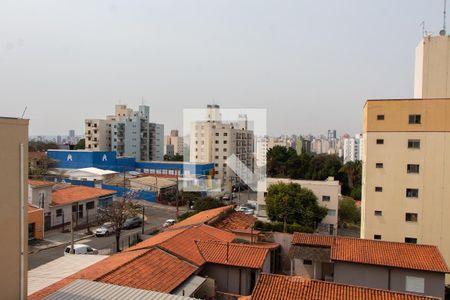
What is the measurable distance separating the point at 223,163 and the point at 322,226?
950 inches

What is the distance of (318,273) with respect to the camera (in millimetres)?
12570

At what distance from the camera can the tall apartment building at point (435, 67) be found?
16.2 metres

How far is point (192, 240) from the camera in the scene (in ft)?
39.9

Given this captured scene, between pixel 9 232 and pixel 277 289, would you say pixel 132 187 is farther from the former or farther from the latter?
pixel 9 232

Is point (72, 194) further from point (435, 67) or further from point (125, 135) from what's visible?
point (125, 135)

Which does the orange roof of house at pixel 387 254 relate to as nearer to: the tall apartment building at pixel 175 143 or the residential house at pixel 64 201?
the residential house at pixel 64 201

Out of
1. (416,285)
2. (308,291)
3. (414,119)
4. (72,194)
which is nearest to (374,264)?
(416,285)

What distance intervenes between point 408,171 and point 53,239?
17769 millimetres

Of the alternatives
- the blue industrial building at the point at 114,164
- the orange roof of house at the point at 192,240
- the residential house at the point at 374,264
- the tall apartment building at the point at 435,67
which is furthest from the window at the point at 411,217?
the blue industrial building at the point at 114,164

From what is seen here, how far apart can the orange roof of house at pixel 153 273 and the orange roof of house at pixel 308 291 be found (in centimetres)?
199

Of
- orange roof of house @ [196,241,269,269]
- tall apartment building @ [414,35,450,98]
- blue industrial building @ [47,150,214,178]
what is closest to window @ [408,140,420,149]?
tall apartment building @ [414,35,450,98]

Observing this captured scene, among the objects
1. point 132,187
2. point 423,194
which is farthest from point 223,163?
point 423,194

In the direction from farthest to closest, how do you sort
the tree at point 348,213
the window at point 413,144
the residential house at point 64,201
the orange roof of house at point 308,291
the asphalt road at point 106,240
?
the tree at point 348,213, the residential house at point 64,201, the window at point 413,144, the asphalt road at point 106,240, the orange roof of house at point 308,291

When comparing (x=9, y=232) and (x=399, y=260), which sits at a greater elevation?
(x=9, y=232)
